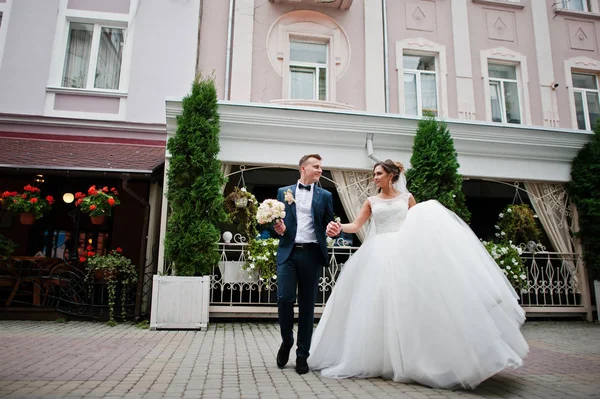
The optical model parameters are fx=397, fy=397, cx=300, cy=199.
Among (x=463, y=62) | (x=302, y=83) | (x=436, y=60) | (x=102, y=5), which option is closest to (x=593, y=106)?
(x=463, y=62)

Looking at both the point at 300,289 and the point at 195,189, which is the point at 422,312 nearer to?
the point at 300,289

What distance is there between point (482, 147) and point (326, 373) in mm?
6406

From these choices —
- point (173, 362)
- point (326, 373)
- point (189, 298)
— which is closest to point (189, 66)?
point (189, 298)

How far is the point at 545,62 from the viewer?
38.2 feet

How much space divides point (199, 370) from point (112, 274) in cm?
415

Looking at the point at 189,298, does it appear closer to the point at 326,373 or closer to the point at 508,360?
the point at 326,373

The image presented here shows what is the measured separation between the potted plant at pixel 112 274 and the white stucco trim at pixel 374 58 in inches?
272

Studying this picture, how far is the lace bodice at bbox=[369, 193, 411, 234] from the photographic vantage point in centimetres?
401

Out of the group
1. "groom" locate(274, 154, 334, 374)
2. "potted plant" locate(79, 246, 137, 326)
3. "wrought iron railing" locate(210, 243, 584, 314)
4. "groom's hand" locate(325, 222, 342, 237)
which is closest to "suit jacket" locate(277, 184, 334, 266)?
"groom" locate(274, 154, 334, 374)

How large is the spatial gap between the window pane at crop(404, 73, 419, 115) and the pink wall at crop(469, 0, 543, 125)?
5.68ft

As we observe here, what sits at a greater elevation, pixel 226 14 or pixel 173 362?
pixel 226 14

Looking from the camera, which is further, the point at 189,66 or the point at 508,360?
the point at 189,66

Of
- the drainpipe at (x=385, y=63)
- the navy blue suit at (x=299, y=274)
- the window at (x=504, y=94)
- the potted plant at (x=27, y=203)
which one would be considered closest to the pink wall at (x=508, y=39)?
the window at (x=504, y=94)

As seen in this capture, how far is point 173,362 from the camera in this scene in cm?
423
